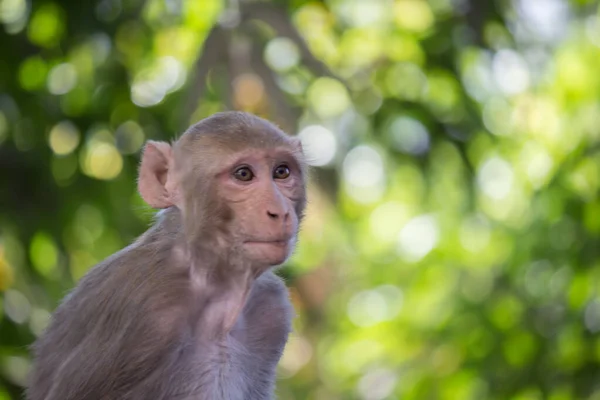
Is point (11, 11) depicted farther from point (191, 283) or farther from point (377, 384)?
point (377, 384)

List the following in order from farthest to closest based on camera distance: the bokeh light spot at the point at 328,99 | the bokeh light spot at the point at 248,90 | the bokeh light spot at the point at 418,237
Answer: the bokeh light spot at the point at 418,237, the bokeh light spot at the point at 328,99, the bokeh light spot at the point at 248,90

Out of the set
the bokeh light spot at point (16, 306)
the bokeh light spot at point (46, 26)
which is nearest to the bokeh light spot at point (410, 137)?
the bokeh light spot at point (46, 26)

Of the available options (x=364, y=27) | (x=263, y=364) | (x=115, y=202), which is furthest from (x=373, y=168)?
(x=263, y=364)

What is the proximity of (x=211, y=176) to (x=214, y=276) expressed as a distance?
0.82 ft

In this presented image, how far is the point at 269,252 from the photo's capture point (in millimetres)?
2516

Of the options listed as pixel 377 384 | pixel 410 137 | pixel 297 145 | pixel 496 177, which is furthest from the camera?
pixel 377 384

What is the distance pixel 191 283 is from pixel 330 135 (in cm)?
163

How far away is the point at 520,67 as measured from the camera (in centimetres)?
499

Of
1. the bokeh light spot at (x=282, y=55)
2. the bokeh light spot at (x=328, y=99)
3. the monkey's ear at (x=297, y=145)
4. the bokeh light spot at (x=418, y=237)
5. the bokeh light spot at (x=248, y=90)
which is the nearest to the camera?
the monkey's ear at (x=297, y=145)

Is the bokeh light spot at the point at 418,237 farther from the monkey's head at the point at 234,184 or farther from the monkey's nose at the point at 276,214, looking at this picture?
the monkey's nose at the point at 276,214

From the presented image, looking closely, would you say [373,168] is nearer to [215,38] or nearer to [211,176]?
[215,38]

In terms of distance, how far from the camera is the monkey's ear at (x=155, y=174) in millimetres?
2734

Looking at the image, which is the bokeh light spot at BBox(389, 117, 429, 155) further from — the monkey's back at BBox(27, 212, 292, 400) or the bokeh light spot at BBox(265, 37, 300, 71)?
the monkey's back at BBox(27, 212, 292, 400)

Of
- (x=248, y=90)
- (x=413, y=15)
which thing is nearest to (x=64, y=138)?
(x=248, y=90)
